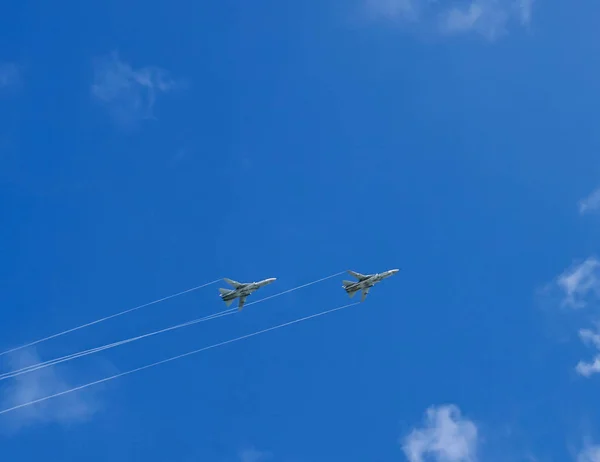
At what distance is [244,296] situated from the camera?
4274 inches

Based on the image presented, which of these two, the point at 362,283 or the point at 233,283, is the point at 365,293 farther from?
the point at 233,283

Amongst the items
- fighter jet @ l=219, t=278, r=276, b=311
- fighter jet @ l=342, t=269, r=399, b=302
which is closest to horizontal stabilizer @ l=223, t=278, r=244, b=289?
fighter jet @ l=219, t=278, r=276, b=311

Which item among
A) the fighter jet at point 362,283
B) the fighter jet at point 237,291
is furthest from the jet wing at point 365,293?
the fighter jet at point 237,291

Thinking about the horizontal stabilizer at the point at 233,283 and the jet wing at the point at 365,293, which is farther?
the jet wing at the point at 365,293

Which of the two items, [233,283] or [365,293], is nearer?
[233,283]

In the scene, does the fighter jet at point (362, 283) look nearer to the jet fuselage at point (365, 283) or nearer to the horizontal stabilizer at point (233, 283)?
the jet fuselage at point (365, 283)

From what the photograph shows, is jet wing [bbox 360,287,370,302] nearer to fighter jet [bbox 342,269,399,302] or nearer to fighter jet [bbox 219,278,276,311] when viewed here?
fighter jet [bbox 342,269,399,302]

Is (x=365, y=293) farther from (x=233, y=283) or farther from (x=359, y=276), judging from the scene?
(x=233, y=283)

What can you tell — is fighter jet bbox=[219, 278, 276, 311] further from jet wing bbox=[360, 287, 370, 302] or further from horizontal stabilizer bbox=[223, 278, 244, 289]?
jet wing bbox=[360, 287, 370, 302]

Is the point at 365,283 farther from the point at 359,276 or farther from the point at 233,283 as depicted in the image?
the point at 233,283

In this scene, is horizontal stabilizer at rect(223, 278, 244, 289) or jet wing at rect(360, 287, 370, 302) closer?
horizontal stabilizer at rect(223, 278, 244, 289)

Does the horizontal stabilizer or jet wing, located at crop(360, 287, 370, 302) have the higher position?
the horizontal stabilizer

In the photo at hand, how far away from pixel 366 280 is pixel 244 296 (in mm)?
22842

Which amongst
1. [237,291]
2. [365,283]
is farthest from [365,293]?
[237,291]
